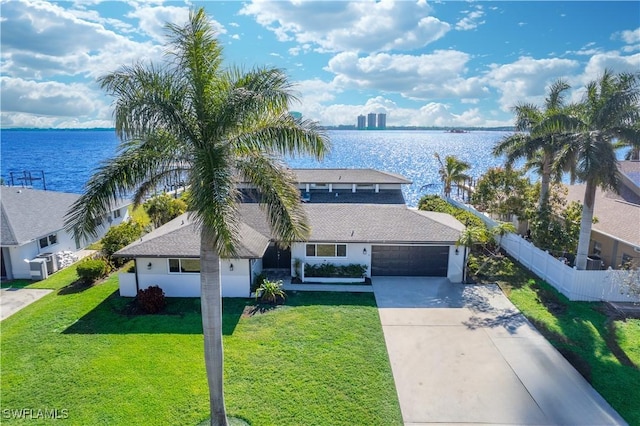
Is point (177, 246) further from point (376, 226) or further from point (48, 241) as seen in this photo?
point (376, 226)

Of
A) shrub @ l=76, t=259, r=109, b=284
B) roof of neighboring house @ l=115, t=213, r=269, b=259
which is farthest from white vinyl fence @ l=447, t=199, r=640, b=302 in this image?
shrub @ l=76, t=259, r=109, b=284

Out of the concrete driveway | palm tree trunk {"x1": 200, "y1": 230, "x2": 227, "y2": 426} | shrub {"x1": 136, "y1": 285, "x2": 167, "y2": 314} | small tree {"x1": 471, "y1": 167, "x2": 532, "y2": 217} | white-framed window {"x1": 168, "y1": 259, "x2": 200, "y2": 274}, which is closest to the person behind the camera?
palm tree trunk {"x1": 200, "y1": 230, "x2": 227, "y2": 426}

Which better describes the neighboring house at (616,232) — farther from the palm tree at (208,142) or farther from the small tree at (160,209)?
the small tree at (160,209)

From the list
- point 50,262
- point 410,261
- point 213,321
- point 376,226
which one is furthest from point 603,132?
point 50,262

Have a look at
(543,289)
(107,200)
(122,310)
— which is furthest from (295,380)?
(543,289)

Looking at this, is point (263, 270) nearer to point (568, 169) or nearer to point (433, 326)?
point (433, 326)

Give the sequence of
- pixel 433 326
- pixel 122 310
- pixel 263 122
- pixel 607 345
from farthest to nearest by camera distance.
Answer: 1. pixel 122 310
2. pixel 433 326
3. pixel 607 345
4. pixel 263 122

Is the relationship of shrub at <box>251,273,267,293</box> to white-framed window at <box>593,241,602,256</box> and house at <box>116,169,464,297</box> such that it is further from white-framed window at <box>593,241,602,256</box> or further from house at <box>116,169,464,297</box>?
white-framed window at <box>593,241,602,256</box>
